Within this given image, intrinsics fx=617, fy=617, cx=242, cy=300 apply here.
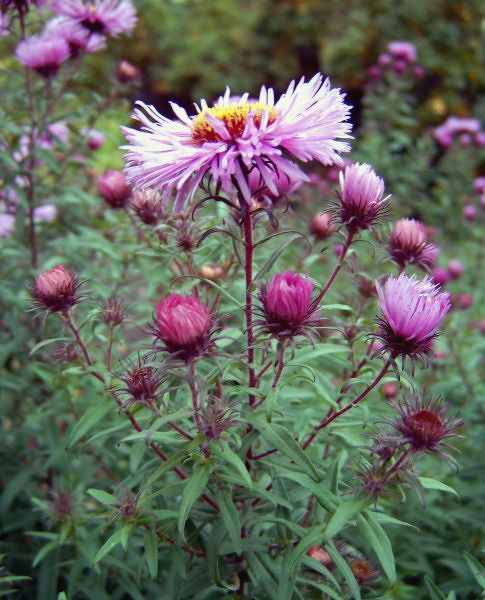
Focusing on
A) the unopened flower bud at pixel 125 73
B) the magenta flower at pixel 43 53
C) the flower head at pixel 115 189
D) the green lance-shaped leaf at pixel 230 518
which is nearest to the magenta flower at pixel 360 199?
the green lance-shaped leaf at pixel 230 518

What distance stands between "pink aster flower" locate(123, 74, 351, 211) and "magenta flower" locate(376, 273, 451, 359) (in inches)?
10.7

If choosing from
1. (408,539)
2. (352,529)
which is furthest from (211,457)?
(408,539)

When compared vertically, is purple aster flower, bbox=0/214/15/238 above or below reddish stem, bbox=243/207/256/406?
above

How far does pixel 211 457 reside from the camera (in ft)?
4.14

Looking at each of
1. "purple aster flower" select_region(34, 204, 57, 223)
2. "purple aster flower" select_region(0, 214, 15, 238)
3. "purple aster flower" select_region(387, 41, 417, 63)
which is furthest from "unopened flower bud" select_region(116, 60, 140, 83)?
"purple aster flower" select_region(387, 41, 417, 63)

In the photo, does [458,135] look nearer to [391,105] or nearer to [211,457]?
[391,105]

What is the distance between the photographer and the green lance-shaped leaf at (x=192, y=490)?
1.17 m

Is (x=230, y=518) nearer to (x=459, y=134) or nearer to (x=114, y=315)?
(x=114, y=315)

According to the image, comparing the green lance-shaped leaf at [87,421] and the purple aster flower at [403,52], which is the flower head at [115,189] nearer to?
the green lance-shaped leaf at [87,421]

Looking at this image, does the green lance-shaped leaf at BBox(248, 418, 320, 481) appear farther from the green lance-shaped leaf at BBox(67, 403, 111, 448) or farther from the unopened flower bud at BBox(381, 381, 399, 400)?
the unopened flower bud at BBox(381, 381, 399, 400)

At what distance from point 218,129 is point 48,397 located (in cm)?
150

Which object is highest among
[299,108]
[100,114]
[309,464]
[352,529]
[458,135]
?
[458,135]

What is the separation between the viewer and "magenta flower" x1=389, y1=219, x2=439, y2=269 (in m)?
1.50

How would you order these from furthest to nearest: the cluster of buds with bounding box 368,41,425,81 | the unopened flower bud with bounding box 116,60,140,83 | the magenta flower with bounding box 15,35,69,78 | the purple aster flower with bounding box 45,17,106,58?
1. the cluster of buds with bounding box 368,41,425,81
2. the unopened flower bud with bounding box 116,60,140,83
3. the purple aster flower with bounding box 45,17,106,58
4. the magenta flower with bounding box 15,35,69,78
